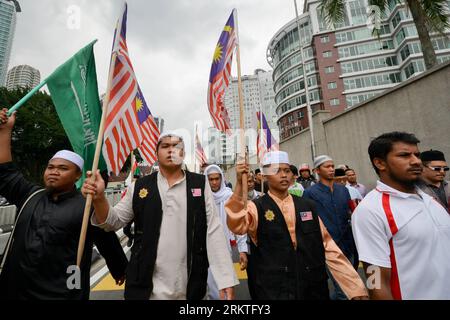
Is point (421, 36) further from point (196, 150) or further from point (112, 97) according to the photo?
point (112, 97)

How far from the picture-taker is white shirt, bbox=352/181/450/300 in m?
1.47

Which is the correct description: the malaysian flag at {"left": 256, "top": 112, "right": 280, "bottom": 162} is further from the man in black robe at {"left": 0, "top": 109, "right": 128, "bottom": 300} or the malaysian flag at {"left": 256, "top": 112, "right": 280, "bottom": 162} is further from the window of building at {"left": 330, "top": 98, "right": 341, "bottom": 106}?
the window of building at {"left": 330, "top": 98, "right": 341, "bottom": 106}

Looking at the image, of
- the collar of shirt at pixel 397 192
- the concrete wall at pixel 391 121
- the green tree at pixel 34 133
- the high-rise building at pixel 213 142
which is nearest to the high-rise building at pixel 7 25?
the high-rise building at pixel 213 142

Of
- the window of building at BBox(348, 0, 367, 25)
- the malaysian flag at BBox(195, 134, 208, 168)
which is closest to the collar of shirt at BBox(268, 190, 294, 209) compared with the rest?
the malaysian flag at BBox(195, 134, 208, 168)

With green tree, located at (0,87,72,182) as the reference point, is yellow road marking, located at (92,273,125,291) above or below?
below

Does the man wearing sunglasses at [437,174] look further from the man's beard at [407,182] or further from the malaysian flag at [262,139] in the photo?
the malaysian flag at [262,139]

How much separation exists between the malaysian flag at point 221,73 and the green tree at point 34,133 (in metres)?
26.0

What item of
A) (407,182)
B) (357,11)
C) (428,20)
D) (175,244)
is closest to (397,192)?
(407,182)

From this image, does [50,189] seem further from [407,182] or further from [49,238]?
[407,182]

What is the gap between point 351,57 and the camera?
3894cm

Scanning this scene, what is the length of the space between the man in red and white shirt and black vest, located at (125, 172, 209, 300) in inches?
45.0

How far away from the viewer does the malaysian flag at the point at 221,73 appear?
9.75ft

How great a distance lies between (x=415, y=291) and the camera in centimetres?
148
